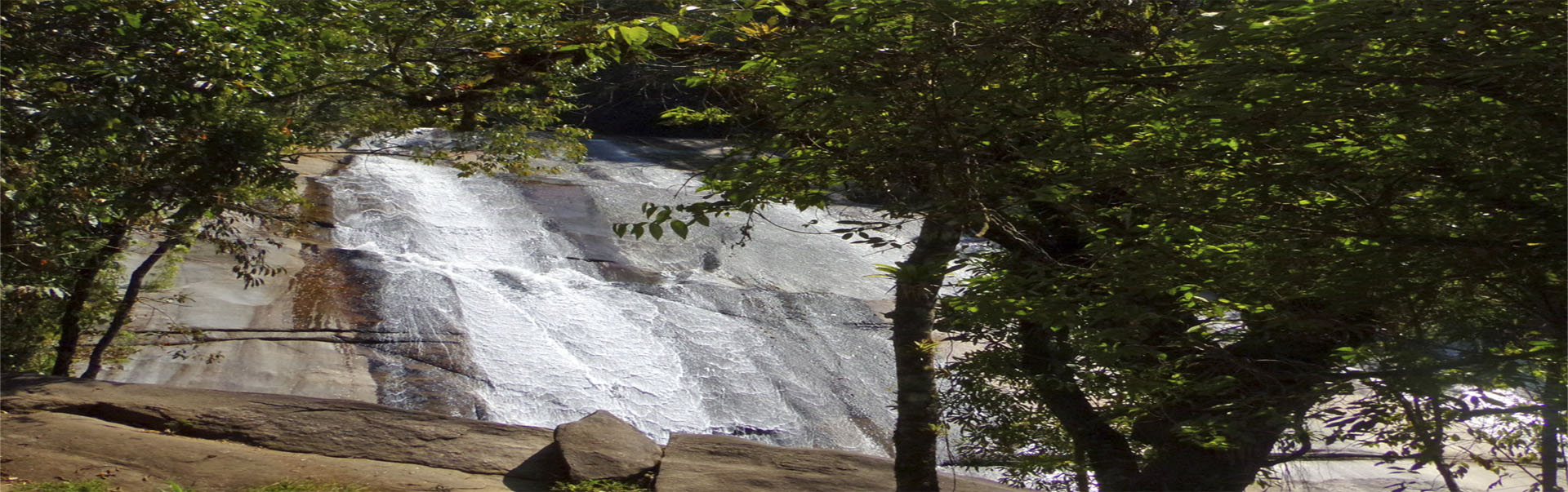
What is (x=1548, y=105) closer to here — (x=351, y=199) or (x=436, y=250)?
(x=436, y=250)

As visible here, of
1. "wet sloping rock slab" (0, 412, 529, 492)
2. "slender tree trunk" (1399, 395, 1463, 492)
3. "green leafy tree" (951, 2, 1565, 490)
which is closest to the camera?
"green leafy tree" (951, 2, 1565, 490)

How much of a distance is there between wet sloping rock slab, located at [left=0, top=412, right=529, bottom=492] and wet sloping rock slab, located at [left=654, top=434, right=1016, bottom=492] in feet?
3.56

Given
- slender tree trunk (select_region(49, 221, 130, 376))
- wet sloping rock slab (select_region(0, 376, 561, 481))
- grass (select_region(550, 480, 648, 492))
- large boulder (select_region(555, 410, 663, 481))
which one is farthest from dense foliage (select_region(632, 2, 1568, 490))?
slender tree trunk (select_region(49, 221, 130, 376))

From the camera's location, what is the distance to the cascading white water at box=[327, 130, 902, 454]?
12.1m

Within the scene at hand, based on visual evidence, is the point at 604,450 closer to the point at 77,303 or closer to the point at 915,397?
the point at 915,397

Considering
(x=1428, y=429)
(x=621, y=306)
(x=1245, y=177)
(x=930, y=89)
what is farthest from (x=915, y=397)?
(x=621, y=306)

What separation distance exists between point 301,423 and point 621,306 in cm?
598

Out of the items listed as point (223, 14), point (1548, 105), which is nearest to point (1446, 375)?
point (1548, 105)

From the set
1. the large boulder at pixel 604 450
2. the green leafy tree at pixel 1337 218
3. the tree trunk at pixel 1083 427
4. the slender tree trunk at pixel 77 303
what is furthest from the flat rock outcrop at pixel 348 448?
the green leafy tree at pixel 1337 218

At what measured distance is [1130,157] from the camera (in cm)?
331

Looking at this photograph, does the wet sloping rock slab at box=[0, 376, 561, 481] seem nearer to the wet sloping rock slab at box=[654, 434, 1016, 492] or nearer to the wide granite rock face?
the wet sloping rock slab at box=[654, 434, 1016, 492]

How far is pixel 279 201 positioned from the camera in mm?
9789

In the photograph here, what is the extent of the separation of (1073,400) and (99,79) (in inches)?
202

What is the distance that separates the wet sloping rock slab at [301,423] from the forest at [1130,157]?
7.85 feet
